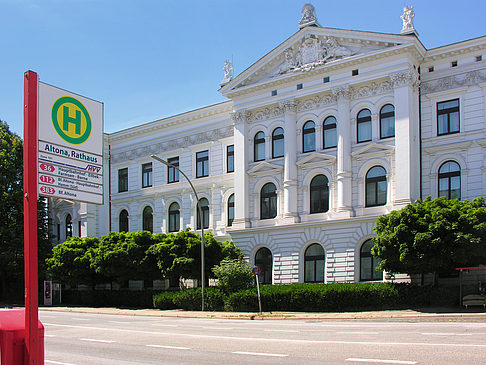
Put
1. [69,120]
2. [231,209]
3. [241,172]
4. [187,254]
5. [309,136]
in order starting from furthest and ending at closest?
[231,209]
[241,172]
[309,136]
[187,254]
[69,120]

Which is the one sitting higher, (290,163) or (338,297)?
(290,163)

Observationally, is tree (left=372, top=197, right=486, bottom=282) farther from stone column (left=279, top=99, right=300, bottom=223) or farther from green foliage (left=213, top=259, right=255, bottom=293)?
stone column (left=279, top=99, right=300, bottom=223)

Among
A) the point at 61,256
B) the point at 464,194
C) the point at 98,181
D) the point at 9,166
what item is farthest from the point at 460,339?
the point at 9,166

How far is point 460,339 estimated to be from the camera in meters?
14.4

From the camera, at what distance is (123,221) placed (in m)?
49.2

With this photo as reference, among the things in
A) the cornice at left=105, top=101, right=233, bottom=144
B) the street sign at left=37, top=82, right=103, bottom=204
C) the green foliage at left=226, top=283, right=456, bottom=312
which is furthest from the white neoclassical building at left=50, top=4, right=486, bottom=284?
the street sign at left=37, top=82, right=103, bottom=204

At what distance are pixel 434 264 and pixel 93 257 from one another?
2445 cm

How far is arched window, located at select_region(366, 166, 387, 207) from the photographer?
109 feet

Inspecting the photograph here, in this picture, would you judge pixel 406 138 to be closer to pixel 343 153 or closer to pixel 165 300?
pixel 343 153

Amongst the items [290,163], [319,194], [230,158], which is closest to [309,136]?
[290,163]

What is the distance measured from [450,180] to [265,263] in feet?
41.7

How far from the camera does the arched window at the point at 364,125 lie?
3425 centimetres

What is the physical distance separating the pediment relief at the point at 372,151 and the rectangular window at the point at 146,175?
19.3 m

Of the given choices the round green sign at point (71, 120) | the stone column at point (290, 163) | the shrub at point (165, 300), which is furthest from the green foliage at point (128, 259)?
the round green sign at point (71, 120)
